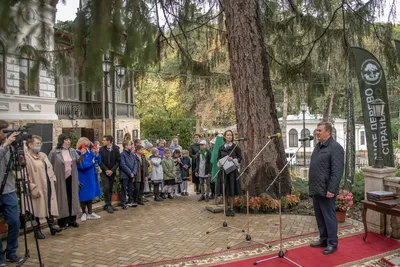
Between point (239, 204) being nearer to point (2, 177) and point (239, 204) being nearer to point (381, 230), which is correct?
point (381, 230)

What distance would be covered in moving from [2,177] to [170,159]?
5621 millimetres

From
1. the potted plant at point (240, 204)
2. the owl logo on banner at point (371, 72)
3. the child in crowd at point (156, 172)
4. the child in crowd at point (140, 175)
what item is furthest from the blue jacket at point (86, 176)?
the owl logo on banner at point (371, 72)

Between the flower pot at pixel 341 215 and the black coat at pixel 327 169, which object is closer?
the black coat at pixel 327 169

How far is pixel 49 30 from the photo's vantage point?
5289 mm

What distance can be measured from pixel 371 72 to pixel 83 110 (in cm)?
1561

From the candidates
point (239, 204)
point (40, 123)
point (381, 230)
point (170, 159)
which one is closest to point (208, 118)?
point (40, 123)

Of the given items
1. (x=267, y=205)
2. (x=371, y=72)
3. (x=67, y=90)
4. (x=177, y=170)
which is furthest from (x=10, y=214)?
(x=67, y=90)

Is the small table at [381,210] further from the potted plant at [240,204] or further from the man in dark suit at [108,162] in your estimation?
the man in dark suit at [108,162]

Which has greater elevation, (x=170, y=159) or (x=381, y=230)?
(x=170, y=159)

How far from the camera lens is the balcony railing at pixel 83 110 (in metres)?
18.4

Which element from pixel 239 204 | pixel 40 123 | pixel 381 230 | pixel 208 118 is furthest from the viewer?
pixel 208 118

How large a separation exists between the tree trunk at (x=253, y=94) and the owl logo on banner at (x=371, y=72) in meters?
2.05

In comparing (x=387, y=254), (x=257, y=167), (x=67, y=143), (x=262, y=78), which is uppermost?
(x=262, y=78)

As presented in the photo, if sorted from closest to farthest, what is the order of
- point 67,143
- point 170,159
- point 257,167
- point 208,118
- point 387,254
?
1. point 387,254
2. point 67,143
3. point 257,167
4. point 170,159
5. point 208,118
